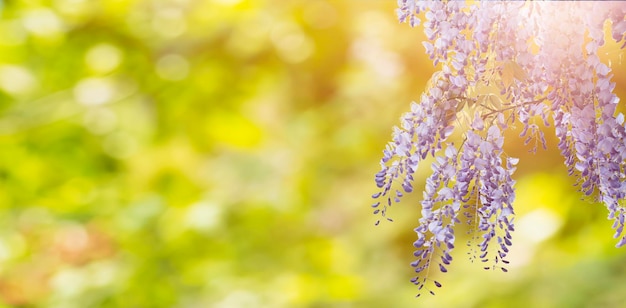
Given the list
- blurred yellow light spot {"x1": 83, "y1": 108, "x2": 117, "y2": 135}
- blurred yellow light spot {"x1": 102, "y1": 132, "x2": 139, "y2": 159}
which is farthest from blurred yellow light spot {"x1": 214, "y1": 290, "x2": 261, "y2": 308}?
blurred yellow light spot {"x1": 83, "y1": 108, "x2": 117, "y2": 135}

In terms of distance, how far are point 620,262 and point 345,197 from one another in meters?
1.63

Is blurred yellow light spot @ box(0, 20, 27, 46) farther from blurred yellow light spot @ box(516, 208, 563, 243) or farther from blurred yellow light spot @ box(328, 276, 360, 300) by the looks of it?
blurred yellow light spot @ box(516, 208, 563, 243)

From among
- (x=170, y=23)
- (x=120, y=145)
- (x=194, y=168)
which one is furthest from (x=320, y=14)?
(x=120, y=145)

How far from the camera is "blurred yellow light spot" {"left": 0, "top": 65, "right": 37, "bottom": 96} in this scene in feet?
13.6

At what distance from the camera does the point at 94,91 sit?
4289 mm

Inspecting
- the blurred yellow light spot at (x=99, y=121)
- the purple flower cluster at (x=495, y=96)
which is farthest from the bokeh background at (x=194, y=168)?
the purple flower cluster at (x=495, y=96)

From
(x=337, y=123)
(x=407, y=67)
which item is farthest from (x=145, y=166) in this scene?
(x=407, y=67)

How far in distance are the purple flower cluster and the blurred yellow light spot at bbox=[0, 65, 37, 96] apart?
3005mm

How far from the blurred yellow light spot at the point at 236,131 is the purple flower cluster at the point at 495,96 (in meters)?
2.56

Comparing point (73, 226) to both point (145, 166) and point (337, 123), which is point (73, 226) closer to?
point (145, 166)

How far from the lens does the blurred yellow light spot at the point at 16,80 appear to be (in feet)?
13.6

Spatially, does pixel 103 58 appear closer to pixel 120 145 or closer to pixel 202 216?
pixel 120 145

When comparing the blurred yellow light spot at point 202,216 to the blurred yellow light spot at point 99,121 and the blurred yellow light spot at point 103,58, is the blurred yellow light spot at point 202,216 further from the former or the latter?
the blurred yellow light spot at point 103,58

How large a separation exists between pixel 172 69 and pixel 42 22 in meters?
0.70
